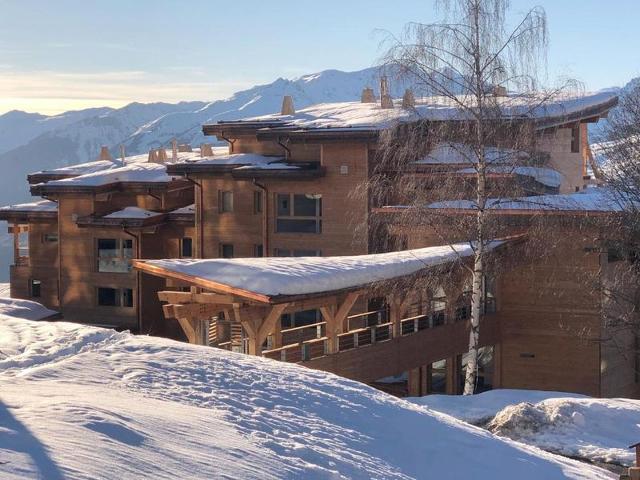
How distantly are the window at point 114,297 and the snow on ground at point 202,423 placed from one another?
2508cm

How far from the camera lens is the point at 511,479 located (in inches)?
376

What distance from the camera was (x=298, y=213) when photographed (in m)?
30.7

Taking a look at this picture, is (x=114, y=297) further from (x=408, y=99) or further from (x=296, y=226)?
(x=408, y=99)

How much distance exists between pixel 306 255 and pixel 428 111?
41.2 feet

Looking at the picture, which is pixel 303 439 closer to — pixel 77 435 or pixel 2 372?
pixel 77 435

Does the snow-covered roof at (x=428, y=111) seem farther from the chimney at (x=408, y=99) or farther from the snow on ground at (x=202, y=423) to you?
the snow on ground at (x=202, y=423)

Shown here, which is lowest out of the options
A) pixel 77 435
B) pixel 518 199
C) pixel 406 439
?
pixel 406 439

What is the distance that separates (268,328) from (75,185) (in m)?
23.3

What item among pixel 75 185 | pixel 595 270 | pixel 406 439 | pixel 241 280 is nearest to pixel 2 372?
pixel 406 439

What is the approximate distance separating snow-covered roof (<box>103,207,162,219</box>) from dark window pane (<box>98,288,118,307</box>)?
3.10 metres

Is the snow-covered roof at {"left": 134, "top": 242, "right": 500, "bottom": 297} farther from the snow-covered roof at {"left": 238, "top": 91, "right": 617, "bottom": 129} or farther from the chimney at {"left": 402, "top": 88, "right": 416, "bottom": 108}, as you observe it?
the chimney at {"left": 402, "top": 88, "right": 416, "bottom": 108}

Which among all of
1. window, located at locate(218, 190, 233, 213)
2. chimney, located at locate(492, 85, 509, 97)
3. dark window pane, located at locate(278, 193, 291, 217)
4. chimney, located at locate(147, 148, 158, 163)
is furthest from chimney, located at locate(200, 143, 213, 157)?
chimney, located at locate(492, 85, 509, 97)

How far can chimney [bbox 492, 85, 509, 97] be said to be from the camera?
1767 centimetres

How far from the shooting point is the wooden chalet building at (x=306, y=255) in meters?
17.7
